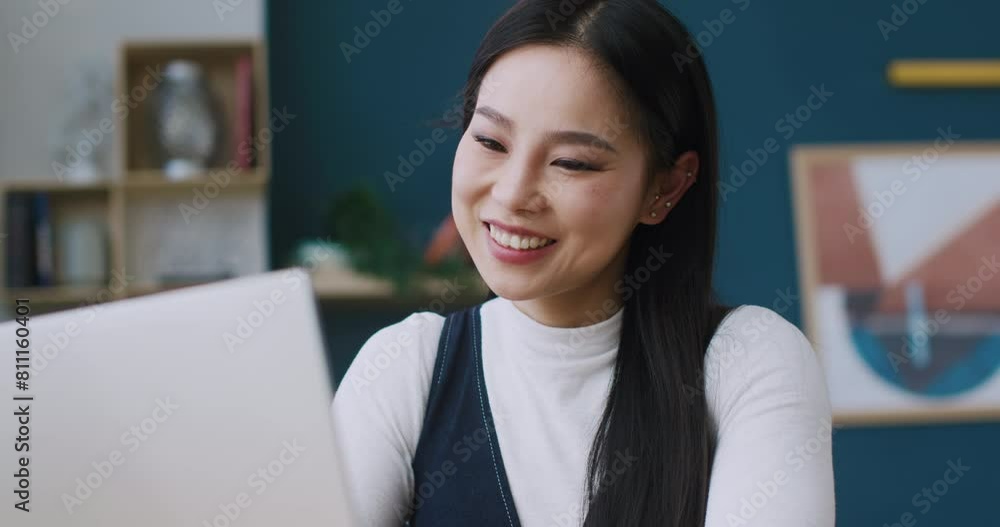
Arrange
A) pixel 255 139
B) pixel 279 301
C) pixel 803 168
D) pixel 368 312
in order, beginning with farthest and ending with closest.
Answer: pixel 803 168, pixel 368 312, pixel 255 139, pixel 279 301

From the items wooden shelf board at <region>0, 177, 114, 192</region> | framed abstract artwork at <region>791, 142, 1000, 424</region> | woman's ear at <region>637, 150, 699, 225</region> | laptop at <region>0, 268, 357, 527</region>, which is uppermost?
woman's ear at <region>637, 150, 699, 225</region>

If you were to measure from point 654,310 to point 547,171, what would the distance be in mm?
221

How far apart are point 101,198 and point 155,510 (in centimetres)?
306

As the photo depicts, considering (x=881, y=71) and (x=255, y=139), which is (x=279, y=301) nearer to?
(x=255, y=139)

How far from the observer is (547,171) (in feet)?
3.71

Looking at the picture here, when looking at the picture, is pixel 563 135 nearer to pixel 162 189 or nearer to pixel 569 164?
pixel 569 164

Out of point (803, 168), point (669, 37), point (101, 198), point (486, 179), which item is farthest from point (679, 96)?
point (803, 168)

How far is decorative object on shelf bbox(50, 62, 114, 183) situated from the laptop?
9.73 feet

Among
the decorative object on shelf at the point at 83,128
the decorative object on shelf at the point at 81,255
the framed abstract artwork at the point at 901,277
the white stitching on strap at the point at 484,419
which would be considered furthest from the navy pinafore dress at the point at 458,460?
the framed abstract artwork at the point at 901,277

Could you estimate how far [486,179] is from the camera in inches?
45.9

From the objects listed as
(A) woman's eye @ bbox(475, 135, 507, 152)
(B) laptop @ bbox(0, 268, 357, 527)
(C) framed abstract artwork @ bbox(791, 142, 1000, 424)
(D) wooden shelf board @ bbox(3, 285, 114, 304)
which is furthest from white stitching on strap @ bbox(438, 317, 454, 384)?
(C) framed abstract artwork @ bbox(791, 142, 1000, 424)

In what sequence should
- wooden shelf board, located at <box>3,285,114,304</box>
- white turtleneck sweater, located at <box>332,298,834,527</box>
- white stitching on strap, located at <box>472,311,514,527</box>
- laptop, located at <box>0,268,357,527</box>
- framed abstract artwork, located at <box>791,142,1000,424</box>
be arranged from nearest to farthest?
laptop, located at <box>0,268,357,527</box> → white turtleneck sweater, located at <box>332,298,834,527</box> → white stitching on strap, located at <box>472,311,514,527</box> → wooden shelf board, located at <box>3,285,114,304</box> → framed abstract artwork, located at <box>791,142,1000,424</box>

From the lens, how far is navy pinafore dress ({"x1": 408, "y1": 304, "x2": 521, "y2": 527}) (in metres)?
1.22

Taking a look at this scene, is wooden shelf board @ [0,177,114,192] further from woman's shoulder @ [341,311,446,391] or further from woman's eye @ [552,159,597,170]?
woman's eye @ [552,159,597,170]
